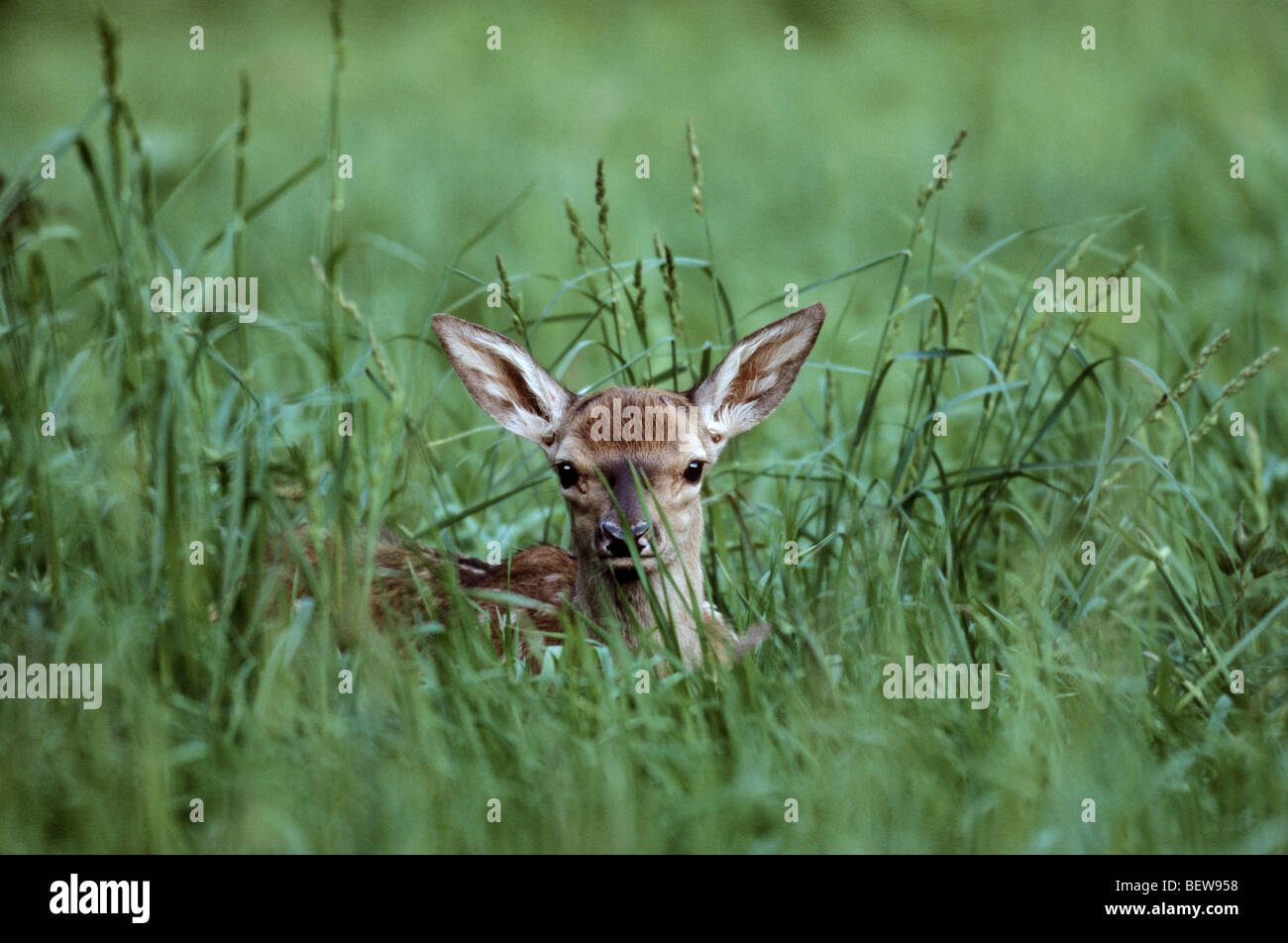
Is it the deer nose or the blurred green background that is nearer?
the deer nose

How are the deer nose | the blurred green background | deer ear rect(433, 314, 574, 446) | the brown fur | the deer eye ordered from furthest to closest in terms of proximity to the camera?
the blurred green background < deer ear rect(433, 314, 574, 446) < the deer eye < the brown fur < the deer nose

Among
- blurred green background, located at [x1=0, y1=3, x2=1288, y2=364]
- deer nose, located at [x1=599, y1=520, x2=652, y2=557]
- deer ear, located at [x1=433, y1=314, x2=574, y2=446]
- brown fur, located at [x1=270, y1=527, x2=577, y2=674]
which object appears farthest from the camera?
blurred green background, located at [x1=0, y1=3, x2=1288, y2=364]

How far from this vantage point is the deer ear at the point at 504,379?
14.4 feet

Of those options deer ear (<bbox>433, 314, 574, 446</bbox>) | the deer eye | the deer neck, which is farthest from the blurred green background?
the deer neck

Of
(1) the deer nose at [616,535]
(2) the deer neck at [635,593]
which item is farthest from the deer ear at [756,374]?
(1) the deer nose at [616,535]

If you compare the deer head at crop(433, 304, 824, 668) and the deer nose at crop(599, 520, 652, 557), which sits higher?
the deer head at crop(433, 304, 824, 668)

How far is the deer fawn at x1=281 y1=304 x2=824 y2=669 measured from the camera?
4148 millimetres

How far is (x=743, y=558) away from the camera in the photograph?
4.51 m

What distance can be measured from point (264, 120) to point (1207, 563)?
7.89 m

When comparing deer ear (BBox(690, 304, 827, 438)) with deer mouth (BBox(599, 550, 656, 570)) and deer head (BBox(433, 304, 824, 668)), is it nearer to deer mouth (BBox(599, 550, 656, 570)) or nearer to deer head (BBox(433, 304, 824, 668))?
deer head (BBox(433, 304, 824, 668))

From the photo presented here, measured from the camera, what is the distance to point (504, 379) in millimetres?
4547

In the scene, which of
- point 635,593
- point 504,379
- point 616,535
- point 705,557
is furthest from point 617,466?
point 705,557

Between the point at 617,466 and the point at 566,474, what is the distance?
18 centimetres

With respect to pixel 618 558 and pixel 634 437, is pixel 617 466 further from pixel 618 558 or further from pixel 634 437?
pixel 618 558
